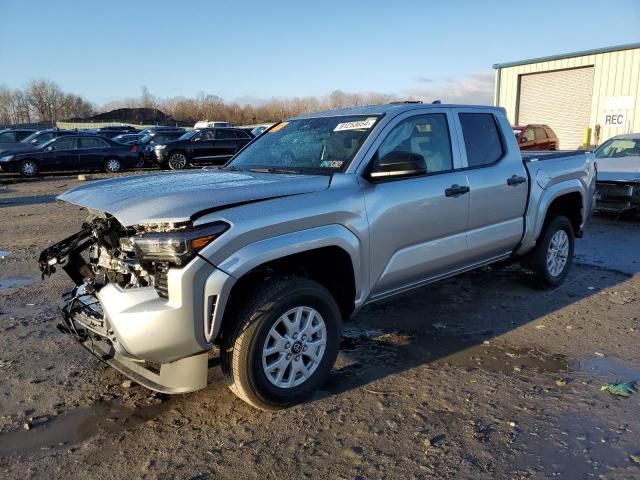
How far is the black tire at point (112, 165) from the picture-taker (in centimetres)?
2064

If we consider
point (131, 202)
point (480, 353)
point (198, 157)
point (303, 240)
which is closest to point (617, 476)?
point (480, 353)

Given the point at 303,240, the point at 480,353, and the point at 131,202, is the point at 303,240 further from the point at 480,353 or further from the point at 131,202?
the point at 480,353

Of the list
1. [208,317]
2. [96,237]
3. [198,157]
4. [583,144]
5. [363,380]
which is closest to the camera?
[208,317]

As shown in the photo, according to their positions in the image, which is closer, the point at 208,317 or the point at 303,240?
the point at 208,317

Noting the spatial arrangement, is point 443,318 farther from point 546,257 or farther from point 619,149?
point 619,149

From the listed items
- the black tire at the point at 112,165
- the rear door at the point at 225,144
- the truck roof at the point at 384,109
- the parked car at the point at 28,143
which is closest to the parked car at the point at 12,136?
the parked car at the point at 28,143

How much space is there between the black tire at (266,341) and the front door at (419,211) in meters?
0.60

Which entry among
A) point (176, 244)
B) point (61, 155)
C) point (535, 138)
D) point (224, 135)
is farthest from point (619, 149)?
point (61, 155)

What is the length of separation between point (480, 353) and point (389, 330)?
814mm

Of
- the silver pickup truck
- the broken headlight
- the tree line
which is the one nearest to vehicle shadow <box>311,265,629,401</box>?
the silver pickup truck

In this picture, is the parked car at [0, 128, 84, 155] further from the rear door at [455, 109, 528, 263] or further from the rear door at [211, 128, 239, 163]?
the rear door at [455, 109, 528, 263]

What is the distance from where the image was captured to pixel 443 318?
16.7 ft

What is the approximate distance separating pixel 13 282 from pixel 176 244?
174 inches

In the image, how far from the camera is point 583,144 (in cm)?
2428
